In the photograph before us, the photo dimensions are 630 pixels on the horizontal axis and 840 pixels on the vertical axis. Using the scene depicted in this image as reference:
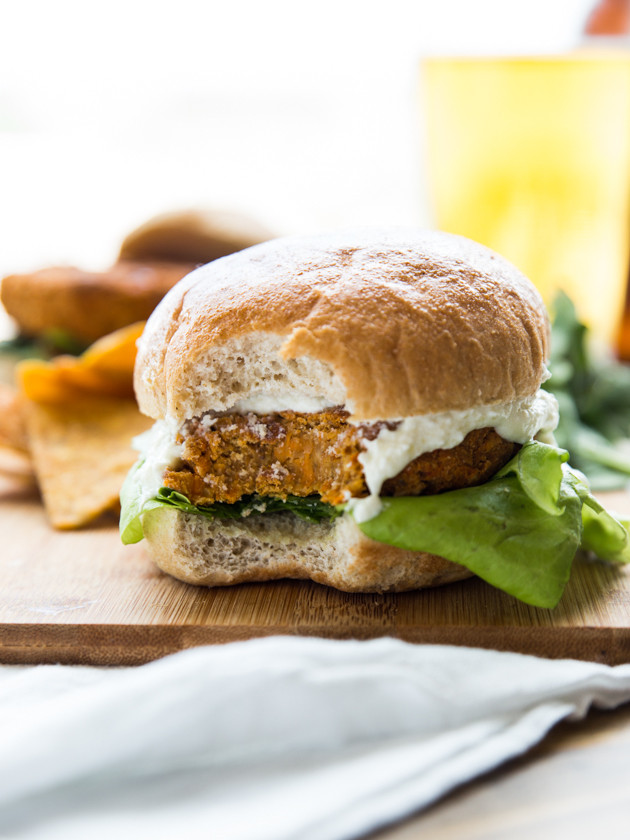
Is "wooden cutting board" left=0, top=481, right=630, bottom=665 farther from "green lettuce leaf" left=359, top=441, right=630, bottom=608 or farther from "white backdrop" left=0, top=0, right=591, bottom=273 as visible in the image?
"white backdrop" left=0, top=0, right=591, bottom=273

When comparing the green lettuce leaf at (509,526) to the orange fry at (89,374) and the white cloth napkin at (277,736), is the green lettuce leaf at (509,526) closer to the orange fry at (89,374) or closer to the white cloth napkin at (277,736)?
the white cloth napkin at (277,736)

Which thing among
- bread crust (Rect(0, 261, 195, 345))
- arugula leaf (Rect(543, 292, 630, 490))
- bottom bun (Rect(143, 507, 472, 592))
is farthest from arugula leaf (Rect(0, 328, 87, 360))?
arugula leaf (Rect(543, 292, 630, 490))

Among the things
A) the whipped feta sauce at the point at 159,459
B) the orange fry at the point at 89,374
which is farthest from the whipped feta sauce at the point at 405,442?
the orange fry at the point at 89,374

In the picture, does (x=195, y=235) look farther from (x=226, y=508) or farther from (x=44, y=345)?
(x=226, y=508)

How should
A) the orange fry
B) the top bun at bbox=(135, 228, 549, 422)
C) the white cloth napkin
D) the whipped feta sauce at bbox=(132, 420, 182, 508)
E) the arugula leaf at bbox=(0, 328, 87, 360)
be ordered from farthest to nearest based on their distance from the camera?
the arugula leaf at bbox=(0, 328, 87, 360) < the orange fry < the whipped feta sauce at bbox=(132, 420, 182, 508) < the top bun at bbox=(135, 228, 549, 422) < the white cloth napkin

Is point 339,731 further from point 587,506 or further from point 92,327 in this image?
point 92,327
